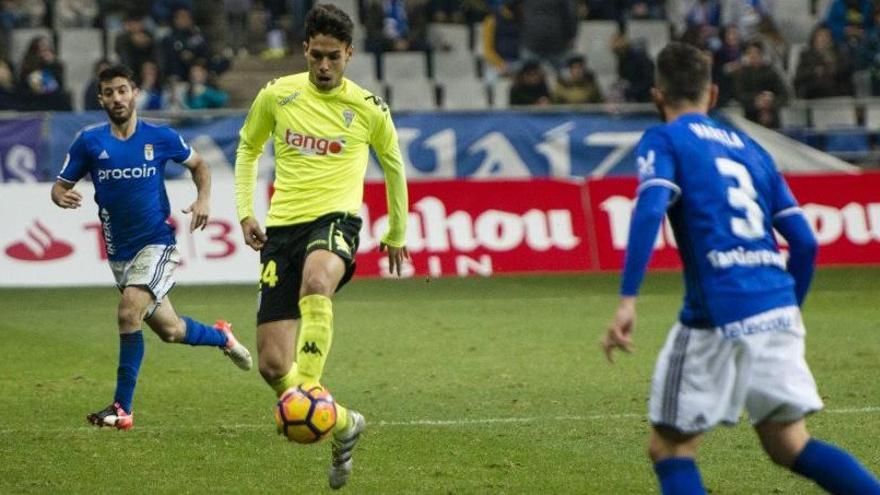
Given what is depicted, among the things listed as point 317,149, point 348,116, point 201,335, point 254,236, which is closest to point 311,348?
point 254,236

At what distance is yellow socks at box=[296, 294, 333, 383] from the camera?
743 centimetres

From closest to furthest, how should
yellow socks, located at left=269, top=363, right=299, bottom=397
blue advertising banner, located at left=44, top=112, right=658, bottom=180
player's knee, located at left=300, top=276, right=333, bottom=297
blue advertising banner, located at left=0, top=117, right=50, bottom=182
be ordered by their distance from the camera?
1. player's knee, located at left=300, top=276, right=333, bottom=297
2. yellow socks, located at left=269, top=363, right=299, bottom=397
3. blue advertising banner, located at left=0, top=117, right=50, bottom=182
4. blue advertising banner, located at left=44, top=112, right=658, bottom=180

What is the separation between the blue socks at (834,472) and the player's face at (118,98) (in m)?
5.10

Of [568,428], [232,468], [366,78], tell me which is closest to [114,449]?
[232,468]

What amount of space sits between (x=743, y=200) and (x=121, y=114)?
16.0 feet

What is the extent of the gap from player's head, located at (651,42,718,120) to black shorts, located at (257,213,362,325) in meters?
2.37

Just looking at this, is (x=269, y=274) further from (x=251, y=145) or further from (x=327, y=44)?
(x=327, y=44)

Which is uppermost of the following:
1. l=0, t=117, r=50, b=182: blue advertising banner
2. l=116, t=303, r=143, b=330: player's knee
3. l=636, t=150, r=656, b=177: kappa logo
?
l=636, t=150, r=656, b=177: kappa logo

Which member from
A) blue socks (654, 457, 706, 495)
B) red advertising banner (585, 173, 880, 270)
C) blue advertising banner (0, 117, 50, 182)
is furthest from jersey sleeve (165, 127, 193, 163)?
blue advertising banner (0, 117, 50, 182)

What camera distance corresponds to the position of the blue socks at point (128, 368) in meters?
9.39

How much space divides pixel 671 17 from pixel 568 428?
17454 mm

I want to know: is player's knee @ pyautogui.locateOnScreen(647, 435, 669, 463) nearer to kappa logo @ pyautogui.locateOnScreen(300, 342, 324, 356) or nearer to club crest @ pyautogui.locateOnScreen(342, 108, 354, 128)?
kappa logo @ pyautogui.locateOnScreen(300, 342, 324, 356)

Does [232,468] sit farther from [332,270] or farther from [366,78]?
[366,78]

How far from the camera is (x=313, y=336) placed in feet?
24.6
